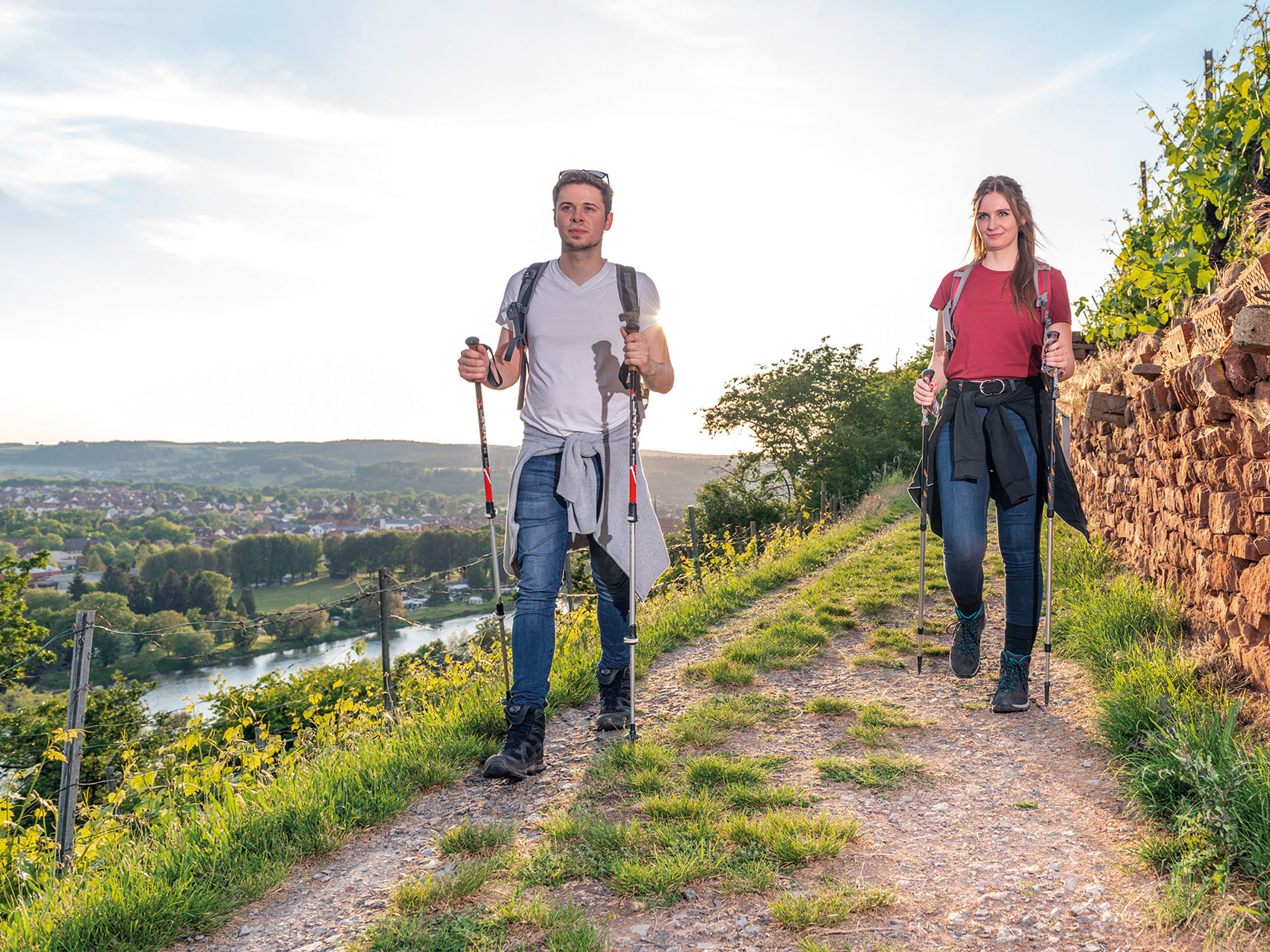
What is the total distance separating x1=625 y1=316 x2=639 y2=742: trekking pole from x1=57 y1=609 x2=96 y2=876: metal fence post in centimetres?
426

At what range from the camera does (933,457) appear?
4133 millimetres

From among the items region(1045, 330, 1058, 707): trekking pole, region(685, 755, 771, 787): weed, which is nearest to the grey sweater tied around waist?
region(685, 755, 771, 787): weed

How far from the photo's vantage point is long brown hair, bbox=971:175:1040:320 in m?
3.82

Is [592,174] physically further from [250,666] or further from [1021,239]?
[250,666]

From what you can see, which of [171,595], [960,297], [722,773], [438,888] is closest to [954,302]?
[960,297]

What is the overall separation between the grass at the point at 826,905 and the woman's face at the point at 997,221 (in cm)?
316

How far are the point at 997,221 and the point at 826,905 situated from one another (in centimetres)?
332

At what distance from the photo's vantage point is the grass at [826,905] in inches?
80.0

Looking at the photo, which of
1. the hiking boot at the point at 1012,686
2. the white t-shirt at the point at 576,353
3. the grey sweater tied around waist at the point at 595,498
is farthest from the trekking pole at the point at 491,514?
the hiking boot at the point at 1012,686

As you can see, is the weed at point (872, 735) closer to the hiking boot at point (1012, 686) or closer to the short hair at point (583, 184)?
the hiking boot at point (1012, 686)

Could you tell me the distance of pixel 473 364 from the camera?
11.6ft

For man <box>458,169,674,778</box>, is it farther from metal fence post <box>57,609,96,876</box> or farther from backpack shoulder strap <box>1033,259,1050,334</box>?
metal fence post <box>57,609,96,876</box>

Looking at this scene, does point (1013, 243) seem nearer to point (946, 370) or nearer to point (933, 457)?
point (946, 370)

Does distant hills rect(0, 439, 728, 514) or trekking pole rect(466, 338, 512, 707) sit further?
distant hills rect(0, 439, 728, 514)
